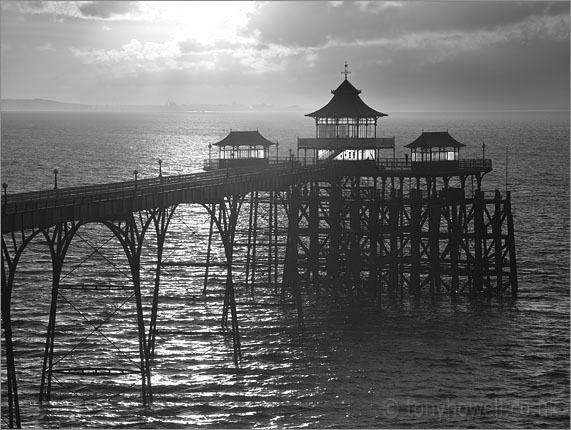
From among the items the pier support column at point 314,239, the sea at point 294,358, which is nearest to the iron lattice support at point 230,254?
the sea at point 294,358

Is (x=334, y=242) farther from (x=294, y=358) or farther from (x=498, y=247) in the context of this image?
(x=294, y=358)

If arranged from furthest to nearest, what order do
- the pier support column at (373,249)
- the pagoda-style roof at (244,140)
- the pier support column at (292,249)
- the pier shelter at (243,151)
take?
the pagoda-style roof at (244,140) < the pier shelter at (243,151) < the pier support column at (373,249) < the pier support column at (292,249)

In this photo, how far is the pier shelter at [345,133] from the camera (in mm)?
85375

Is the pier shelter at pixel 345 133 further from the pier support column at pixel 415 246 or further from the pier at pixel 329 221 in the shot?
the pier support column at pixel 415 246

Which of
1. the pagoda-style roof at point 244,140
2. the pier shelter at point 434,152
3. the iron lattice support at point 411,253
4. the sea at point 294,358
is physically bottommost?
the sea at point 294,358

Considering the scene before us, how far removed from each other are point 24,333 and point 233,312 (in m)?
12.7

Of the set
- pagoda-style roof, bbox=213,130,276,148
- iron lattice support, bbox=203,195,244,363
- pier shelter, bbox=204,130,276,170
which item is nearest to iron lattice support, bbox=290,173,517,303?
pier shelter, bbox=204,130,276,170

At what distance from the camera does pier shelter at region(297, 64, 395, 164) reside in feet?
280

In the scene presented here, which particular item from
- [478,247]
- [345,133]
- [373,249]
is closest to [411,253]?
[373,249]

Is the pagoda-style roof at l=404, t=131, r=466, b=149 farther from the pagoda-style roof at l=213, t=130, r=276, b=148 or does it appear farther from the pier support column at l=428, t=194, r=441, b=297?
the pagoda-style roof at l=213, t=130, r=276, b=148

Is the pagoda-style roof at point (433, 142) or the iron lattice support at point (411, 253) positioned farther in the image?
the pagoda-style roof at point (433, 142)

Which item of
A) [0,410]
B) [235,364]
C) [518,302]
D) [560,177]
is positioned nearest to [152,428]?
Answer: [0,410]

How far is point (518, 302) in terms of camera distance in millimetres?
69125

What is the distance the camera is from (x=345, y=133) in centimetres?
8700
